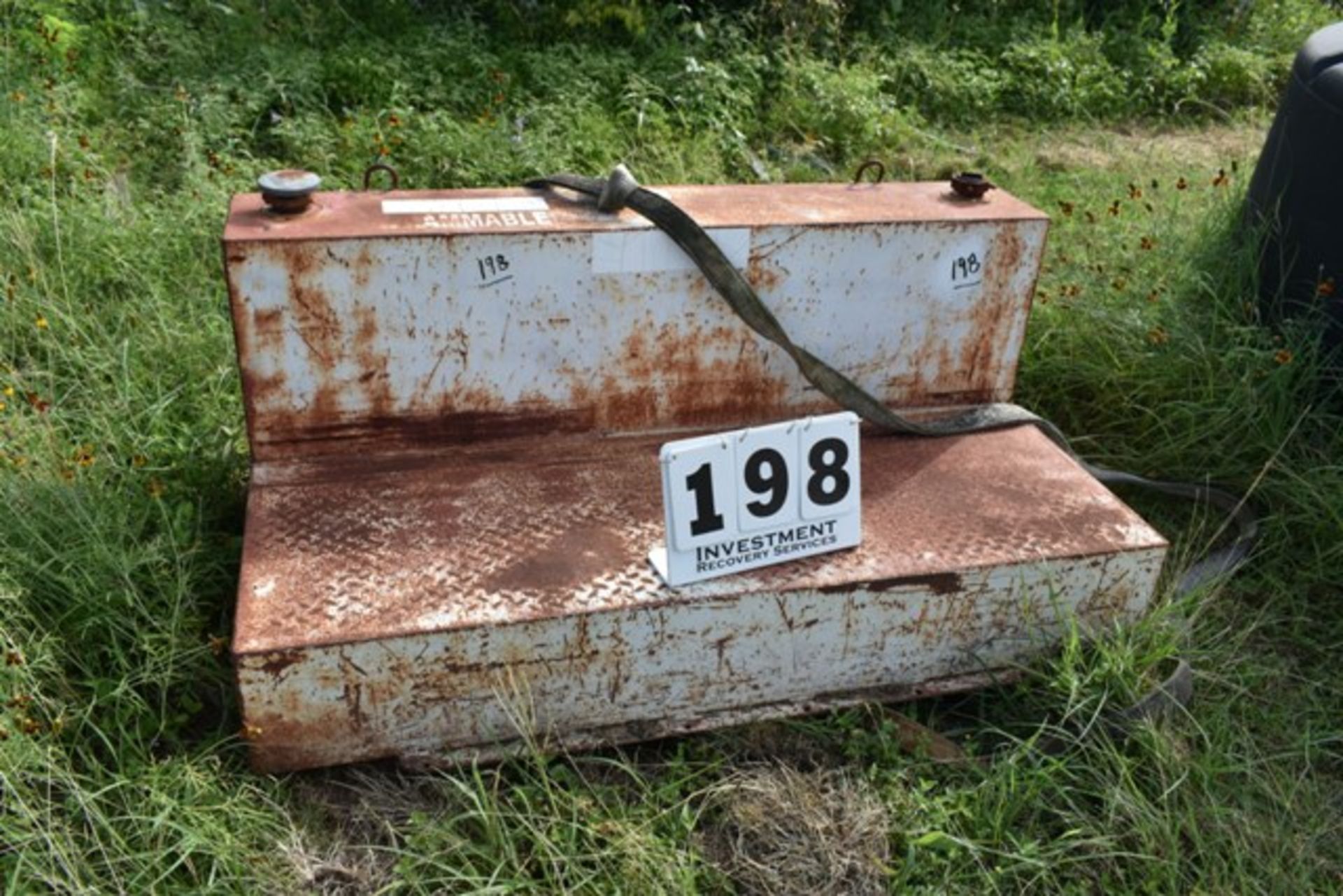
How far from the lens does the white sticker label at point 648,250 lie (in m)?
2.23

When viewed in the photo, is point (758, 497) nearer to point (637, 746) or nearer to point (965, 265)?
point (637, 746)

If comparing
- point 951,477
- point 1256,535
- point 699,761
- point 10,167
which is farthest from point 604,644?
→ point 10,167

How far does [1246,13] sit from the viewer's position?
648 cm

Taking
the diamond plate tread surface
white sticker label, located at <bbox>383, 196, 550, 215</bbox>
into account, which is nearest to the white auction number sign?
the diamond plate tread surface

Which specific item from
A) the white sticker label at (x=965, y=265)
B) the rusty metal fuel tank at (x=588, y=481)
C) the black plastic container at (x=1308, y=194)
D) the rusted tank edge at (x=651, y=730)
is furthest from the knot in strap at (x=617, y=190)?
the black plastic container at (x=1308, y=194)

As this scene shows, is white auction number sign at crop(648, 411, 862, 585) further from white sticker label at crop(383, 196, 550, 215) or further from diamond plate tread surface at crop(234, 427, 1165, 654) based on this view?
white sticker label at crop(383, 196, 550, 215)

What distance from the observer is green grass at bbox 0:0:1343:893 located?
1987 mm

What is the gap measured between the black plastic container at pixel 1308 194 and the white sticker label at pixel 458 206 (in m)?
2.02

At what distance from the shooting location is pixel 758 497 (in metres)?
2.05

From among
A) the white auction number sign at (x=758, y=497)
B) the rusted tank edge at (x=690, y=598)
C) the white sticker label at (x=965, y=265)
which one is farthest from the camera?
the white sticker label at (x=965, y=265)

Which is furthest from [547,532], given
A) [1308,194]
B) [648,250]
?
[1308,194]

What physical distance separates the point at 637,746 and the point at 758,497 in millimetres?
558

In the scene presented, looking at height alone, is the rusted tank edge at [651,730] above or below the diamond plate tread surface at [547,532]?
below

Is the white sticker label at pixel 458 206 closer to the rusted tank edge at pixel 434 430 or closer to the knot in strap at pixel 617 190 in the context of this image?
the knot in strap at pixel 617 190
